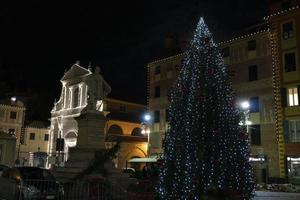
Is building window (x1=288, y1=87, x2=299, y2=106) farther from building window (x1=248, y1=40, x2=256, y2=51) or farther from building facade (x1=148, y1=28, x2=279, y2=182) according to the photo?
building window (x1=248, y1=40, x2=256, y2=51)

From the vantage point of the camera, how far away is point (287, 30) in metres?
31.5

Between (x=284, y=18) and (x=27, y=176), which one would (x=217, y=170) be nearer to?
(x=27, y=176)

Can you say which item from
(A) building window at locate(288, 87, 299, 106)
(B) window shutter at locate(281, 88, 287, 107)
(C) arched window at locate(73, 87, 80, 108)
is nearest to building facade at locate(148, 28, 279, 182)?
(B) window shutter at locate(281, 88, 287, 107)

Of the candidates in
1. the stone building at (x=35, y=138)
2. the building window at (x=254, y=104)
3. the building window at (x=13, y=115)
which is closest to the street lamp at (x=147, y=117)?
the building window at (x=254, y=104)

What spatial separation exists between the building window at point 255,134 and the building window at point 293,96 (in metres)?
3.72

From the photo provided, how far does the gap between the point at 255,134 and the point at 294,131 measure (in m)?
3.72

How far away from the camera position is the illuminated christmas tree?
1107 centimetres

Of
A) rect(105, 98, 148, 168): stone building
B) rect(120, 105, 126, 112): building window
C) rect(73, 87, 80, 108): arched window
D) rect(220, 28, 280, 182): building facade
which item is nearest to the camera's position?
rect(220, 28, 280, 182): building facade

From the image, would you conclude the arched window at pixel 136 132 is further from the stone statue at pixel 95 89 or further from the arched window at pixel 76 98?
the stone statue at pixel 95 89

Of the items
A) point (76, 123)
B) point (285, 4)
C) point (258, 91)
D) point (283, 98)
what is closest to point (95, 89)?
point (283, 98)

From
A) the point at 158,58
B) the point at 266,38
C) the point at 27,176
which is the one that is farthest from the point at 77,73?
the point at 27,176

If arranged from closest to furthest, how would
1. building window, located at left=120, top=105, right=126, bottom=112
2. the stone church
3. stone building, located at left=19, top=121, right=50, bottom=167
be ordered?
the stone church, building window, located at left=120, top=105, right=126, bottom=112, stone building, located at left=19, top=121, right=50, bottom=167

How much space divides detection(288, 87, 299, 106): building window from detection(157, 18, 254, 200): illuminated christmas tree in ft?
66.6

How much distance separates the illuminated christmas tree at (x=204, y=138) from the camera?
36.3ft
